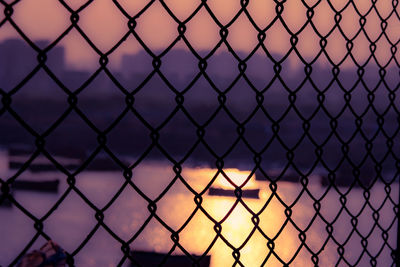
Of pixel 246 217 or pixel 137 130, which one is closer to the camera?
pixel 246 217

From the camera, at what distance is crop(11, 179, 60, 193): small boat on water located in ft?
24.2

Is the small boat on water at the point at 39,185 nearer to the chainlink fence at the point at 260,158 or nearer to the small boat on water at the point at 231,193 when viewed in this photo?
the chainlink fence at the point at 260,158

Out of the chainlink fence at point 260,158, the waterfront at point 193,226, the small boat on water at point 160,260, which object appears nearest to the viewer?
the chainlink fence at point 260,158

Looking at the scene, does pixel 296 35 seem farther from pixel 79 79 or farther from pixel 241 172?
pixel 79 79

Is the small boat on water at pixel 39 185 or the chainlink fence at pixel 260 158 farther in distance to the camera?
the small boat on water at pixel 39 185

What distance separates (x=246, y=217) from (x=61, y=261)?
2.46m

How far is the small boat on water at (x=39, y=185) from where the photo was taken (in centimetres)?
739

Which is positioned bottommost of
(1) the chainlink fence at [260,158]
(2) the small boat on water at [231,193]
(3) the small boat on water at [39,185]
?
(1) the chainlink fence at [260,158]

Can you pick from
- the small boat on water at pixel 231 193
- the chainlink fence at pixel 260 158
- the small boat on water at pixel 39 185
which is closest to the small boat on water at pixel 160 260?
the chainlink fence at pixel 260 158

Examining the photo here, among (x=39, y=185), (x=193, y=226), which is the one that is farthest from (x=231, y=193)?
(x=39, y=185)

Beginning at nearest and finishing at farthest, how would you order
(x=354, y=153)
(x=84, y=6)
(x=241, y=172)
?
1. (x=84, y=6)
2. (x=241, y=172)
3. (x=354, y=153)

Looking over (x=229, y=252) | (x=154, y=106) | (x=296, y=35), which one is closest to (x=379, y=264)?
(x=229, y=252)

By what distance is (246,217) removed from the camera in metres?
5.21

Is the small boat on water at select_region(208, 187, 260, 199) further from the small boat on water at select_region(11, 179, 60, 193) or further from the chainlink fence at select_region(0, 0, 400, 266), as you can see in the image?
the small boat on water at select_region(11, 179, 60, 193)
